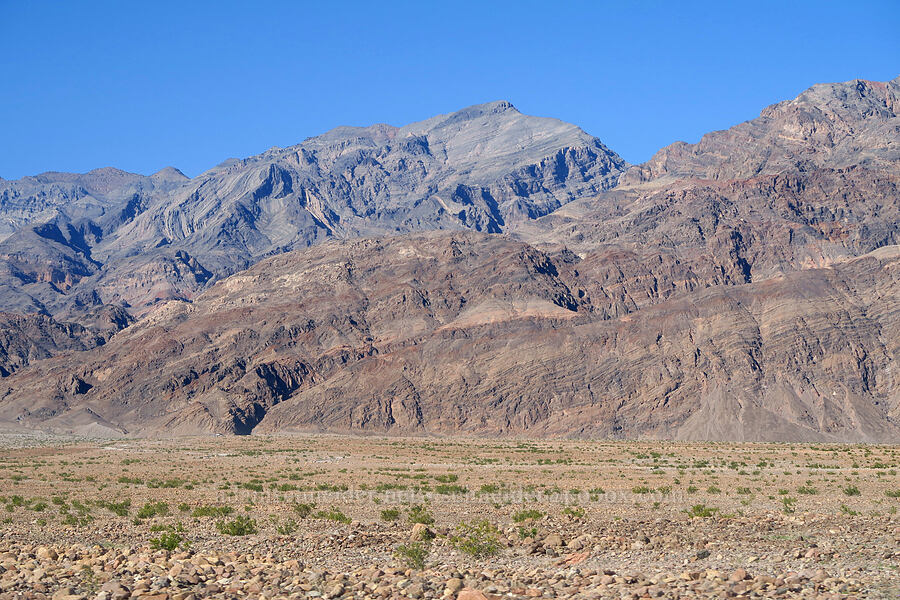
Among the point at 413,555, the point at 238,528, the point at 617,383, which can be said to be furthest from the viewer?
the point at 617,383

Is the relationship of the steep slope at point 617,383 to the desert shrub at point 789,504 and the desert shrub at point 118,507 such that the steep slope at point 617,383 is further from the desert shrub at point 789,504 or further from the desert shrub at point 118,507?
the desert shrub at point 118,507

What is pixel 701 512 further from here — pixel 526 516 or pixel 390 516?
pixel 390 516

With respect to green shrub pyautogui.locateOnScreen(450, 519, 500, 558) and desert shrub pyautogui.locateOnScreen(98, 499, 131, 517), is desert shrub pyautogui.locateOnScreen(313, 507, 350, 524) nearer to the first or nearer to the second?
green shrub pyautogui.locateOnScreen(450, 519, 500, 558)

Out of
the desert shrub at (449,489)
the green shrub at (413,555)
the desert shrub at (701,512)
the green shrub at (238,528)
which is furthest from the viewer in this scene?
the desert shrub at (449,489)

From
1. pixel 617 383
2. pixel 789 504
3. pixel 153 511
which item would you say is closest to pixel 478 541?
pixel 153 511

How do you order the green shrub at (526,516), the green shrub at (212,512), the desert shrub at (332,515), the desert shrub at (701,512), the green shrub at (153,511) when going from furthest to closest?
the green shrub at (153,511)
the green shrub at (212,512)
the desert shrub at (332,515)
the desert shrub at (701,512)
the green shrub at (526,516)

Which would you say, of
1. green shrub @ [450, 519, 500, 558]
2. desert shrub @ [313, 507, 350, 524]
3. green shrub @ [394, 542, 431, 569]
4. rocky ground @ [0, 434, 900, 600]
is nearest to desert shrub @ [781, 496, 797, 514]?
rocky ground @ [0, 434, 900, 600]

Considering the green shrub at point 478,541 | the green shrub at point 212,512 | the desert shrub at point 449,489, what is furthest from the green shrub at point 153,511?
the desert shrub at point 449,489

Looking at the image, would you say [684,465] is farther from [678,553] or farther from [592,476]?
[678,553]

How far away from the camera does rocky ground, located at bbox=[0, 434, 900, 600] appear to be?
68.3 feet

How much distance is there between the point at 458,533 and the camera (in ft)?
106

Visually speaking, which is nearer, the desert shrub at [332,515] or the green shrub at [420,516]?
the green shrub at [420,516]

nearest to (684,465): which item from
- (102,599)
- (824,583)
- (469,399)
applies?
(824,583)

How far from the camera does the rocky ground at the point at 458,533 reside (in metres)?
20.8
